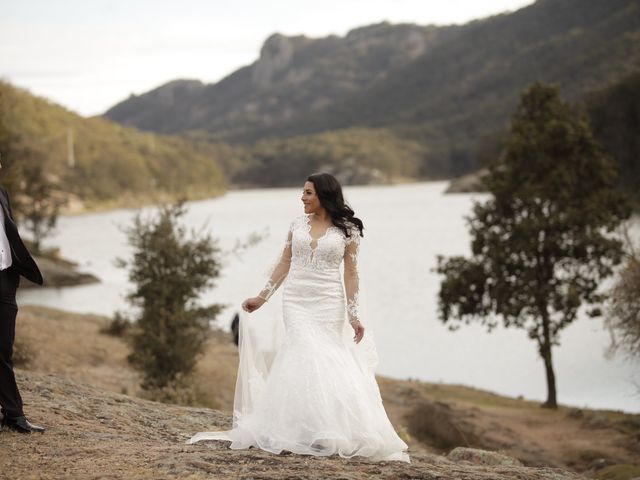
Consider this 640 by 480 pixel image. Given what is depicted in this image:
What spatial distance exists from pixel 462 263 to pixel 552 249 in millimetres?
A: 2642

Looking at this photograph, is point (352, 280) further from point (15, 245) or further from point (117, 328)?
point (117, 328)

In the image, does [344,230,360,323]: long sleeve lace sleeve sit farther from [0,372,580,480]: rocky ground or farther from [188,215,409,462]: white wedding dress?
[0,372,580,480]: rocky ground

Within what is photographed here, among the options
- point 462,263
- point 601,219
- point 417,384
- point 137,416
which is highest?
point 601,219

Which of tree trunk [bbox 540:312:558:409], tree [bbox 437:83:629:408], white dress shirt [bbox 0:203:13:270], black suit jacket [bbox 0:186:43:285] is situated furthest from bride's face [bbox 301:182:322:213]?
tree trunk [bbox 540:312:558:409]

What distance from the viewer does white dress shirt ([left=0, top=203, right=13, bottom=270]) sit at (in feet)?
21.8

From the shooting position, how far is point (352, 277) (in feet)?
22.9

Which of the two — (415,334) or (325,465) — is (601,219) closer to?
(415,334)

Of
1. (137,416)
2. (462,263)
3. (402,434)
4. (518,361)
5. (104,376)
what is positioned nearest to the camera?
(137,416)

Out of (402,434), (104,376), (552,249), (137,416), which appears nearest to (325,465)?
(137,416)

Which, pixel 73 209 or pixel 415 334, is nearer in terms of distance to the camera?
pixel 415 334

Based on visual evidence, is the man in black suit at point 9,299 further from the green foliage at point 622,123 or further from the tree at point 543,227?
the green foliage at point 622,123

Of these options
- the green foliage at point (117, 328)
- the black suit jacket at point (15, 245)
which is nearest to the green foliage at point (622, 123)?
the green foliage at point (117, 328)

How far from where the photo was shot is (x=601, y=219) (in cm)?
2131

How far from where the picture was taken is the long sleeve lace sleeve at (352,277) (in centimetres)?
691
